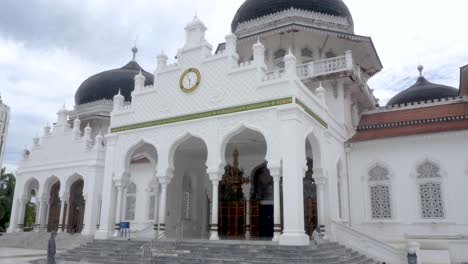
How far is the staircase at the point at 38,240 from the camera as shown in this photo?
17906mm

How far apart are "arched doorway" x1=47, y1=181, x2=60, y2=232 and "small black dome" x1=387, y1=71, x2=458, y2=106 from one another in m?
20.1

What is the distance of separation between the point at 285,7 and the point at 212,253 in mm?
12561

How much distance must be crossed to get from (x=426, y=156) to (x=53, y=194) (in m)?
18.9

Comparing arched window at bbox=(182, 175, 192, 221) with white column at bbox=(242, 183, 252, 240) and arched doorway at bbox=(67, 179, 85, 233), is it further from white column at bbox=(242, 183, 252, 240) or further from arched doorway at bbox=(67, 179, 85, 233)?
arched doorway at bbox=(67, 179, 85, 233)

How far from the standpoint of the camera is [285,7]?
19.0 m

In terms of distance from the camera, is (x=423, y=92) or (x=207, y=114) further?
(x=423, y=92)

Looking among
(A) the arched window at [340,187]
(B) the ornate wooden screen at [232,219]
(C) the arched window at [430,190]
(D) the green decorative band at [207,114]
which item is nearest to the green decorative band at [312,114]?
(D) the green decorative band at [207,114]

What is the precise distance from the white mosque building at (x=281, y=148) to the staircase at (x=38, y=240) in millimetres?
658

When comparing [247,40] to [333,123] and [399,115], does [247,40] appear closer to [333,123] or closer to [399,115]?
[333,123]

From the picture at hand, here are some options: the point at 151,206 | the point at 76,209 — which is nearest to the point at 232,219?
the point at 151,206

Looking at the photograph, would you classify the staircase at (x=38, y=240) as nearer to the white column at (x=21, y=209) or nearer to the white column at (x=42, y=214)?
the white column at (x=42, y=214)

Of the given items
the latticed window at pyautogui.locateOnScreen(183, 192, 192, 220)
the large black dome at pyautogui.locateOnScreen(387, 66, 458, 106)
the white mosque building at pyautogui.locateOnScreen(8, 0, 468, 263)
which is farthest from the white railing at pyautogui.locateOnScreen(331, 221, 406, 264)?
the large black dome at pyautogui.locateOnScreen(387, 66, 458, 106)

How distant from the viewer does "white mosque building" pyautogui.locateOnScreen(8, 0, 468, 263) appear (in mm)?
12117

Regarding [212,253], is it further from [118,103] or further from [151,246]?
[118,103]
